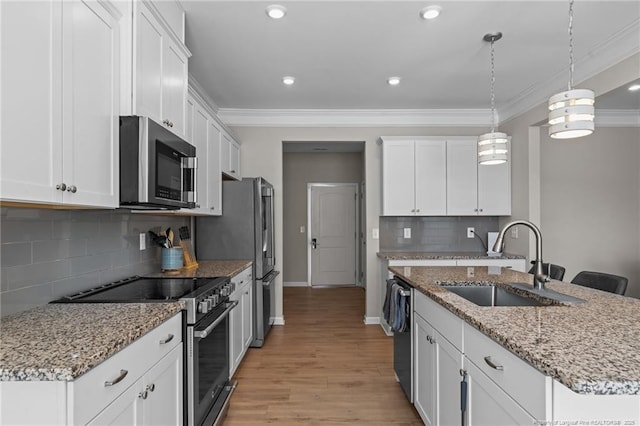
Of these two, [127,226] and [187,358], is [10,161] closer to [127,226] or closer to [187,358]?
[187,358]

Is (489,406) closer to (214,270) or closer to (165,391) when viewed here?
(165,391)

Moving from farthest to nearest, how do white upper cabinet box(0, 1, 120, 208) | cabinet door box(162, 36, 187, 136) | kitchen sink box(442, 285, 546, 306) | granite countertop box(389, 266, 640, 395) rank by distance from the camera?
kitchen sink box(442, 285, 546, 306)
cabinet door box(162, 36, 187, 136)
white upper cabinet box(0, 1, 120, 208)
granite countertop box(389, 266, 640, 395)

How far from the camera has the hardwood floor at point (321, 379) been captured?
241cm

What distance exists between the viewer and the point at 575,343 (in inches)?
42.7

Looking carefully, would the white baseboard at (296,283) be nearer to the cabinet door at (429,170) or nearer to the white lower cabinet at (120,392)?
the cabinet door at (429,170)

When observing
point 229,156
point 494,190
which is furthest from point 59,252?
point 494,190

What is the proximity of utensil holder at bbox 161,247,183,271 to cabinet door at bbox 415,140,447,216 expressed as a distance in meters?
2.75

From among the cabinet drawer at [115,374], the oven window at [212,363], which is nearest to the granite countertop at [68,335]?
the cabinet drawer at [115,374]

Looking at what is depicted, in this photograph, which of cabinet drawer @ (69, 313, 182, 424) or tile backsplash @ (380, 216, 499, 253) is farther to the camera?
tile backsplash @ (380, 216, 499, 253)

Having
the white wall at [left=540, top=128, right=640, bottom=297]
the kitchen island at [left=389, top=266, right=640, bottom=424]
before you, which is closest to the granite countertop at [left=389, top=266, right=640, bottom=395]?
the kitchen island at [left=389, top=266, right=640, bottom=424]

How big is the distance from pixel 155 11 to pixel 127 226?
1.34m

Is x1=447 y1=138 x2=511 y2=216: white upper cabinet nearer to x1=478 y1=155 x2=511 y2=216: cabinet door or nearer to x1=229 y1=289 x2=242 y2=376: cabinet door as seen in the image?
x1=478 y1=155 x2=511 y2=216: cabinet door

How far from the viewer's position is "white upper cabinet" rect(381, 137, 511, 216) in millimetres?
4352

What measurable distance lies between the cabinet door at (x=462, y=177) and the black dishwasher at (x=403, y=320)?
215cm
